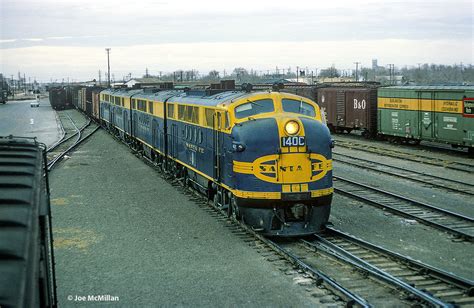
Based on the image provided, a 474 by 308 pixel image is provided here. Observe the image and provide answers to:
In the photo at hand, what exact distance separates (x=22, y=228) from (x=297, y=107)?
10130mm

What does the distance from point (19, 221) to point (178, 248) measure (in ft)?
27.8

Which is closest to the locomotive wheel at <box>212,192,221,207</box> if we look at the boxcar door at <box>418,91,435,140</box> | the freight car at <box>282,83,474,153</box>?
the freight car at <box>282,83,474,153</box>

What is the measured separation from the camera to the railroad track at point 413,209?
1470cm

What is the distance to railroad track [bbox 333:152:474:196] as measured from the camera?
20208 mm

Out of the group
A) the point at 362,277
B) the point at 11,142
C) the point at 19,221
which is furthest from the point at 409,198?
the point at 19,221

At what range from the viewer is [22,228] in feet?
16.5

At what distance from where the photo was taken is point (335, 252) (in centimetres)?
1241

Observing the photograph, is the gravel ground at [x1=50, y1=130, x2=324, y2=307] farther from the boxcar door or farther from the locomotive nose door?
the boxcar door

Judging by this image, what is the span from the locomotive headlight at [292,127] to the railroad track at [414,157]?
13104 millimetres

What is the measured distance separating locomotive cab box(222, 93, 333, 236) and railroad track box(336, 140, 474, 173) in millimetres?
12558

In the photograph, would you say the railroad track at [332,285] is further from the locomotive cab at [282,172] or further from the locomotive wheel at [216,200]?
the locomotive wheel at [216,200]

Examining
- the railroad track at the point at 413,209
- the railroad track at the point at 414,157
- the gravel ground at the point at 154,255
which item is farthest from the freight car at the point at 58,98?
the railroad track at the point at 413,209

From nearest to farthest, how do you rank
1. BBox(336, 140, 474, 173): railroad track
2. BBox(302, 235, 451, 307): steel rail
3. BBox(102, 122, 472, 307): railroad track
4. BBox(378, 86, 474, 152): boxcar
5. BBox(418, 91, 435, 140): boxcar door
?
BBox(302, 235, 451, 307): steel rail < BBox(102, 122, 472, 307): railroad track < BBox(336, 140, 474, 173): railroad track < BBox(378, 86, 474, 152): boxcar < BBox(418, 91, 435, 140): boxcar door

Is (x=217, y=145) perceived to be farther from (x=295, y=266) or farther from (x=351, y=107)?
(x=351, y=107)
